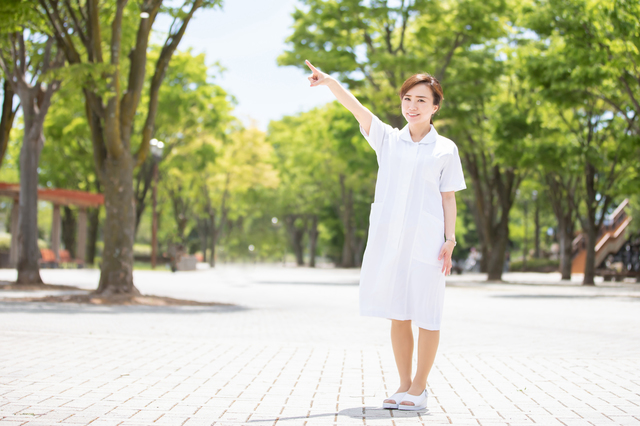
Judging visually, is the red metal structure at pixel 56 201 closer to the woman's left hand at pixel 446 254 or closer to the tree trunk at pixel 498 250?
the tree trunk at pixel 498 250

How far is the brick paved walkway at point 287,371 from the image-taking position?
3891 mm

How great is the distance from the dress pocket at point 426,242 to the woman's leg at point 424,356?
441 millimetres

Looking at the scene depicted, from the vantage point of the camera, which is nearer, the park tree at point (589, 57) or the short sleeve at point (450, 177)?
the short sleeve at point (450, 177)

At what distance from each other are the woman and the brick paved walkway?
0.41 meters

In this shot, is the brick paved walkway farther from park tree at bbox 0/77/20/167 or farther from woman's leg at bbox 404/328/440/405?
park tree at bbox 0/77/20/167

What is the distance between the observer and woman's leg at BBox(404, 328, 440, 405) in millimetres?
4086

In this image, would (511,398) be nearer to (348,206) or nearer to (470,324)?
(470,324)

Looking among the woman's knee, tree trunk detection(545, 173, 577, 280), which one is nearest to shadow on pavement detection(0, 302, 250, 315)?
the woman's knee

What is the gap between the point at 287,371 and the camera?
541 centimetres

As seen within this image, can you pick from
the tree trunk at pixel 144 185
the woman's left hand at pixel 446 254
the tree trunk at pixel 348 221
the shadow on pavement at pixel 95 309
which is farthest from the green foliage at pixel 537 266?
the woman's left hand at pixel 446 254

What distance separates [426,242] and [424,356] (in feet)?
2.28

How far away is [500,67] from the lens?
22.9 m

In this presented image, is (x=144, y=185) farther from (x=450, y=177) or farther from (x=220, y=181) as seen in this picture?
(x=450, y=177)

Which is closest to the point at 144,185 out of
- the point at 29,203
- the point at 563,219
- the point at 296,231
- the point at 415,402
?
the point at 29,203
